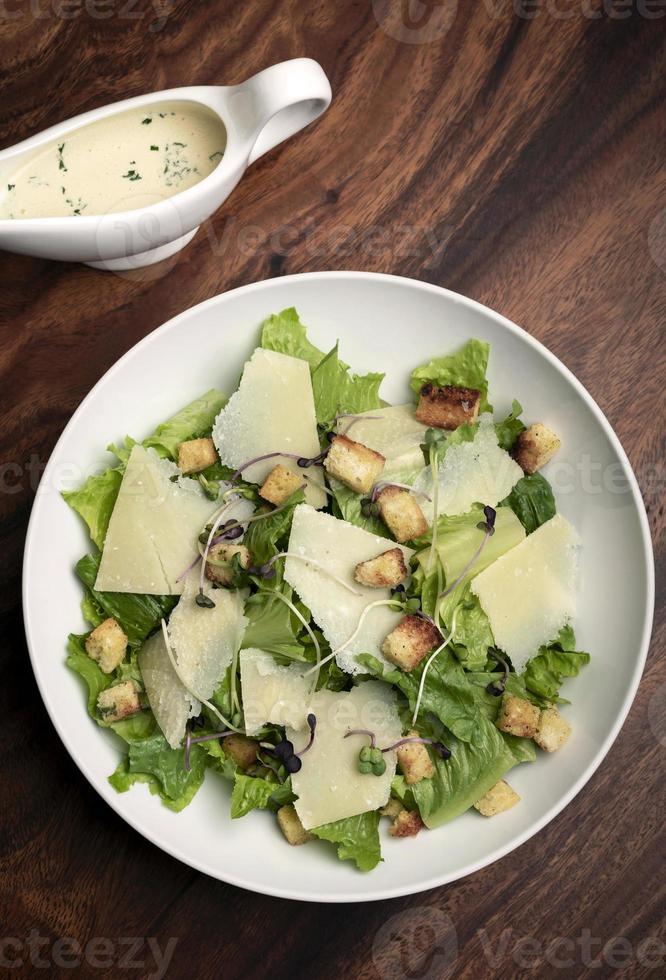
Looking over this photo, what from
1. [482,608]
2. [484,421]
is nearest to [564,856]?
[482,608]

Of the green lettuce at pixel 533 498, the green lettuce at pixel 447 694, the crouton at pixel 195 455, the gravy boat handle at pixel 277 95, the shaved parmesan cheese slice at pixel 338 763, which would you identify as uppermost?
the gravy boat handle at pixel 277 95

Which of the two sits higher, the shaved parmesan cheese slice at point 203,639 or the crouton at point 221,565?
the crouton at point 221,565

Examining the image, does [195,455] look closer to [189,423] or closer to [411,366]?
[189,423]

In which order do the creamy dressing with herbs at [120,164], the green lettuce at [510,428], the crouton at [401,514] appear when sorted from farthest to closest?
the green lettuce at [510,428], the crouton at [401,514], the creamy dressing with herbs at [120,164]

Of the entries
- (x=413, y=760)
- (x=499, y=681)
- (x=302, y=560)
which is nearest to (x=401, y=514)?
(x=302, y=560)

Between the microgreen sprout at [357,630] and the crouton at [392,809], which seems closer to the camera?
the microgreen sprout at [357,630]

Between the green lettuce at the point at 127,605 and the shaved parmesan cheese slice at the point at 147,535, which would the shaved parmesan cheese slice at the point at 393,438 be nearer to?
the shaved parmesan cheese slice at the point at 147,535

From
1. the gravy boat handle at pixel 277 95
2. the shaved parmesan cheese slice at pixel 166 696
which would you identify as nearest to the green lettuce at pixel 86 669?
the shaved parmesan cheese slice at pixel 166 696
